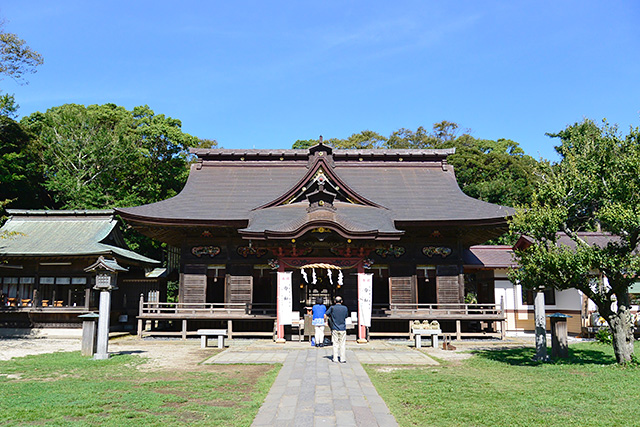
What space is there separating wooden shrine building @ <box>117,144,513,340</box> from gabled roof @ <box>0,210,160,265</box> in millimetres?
3451

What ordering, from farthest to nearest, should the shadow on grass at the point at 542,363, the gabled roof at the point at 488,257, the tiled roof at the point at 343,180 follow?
the gabled roof at the point at 488,257
the tiled roof at the point at 343,180
the shadow on grass at the point at 542,363

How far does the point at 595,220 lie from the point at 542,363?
4056 millimetres

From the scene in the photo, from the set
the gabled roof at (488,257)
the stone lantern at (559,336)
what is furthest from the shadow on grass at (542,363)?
the gabled roof at (488,257)

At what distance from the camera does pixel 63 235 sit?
24.4 metres

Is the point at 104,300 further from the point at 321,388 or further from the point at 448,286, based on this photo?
the point at 448,286

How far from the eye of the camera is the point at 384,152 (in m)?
25.8

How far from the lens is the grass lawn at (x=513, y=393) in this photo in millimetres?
6969

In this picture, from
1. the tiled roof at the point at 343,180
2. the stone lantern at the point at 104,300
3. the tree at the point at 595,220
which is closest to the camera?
the tree at the point at 595,220

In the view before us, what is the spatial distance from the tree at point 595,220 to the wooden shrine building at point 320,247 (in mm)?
6356

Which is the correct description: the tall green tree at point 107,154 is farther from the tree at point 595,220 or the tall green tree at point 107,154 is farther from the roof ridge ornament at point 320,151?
the tree at point 595,220

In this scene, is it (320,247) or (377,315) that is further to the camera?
(377,315)

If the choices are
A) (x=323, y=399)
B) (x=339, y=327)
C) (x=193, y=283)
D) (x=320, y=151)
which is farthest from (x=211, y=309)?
(x=323, y=399)

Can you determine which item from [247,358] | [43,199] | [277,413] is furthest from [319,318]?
[43,199]

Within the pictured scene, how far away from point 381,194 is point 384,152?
3.55 metres
